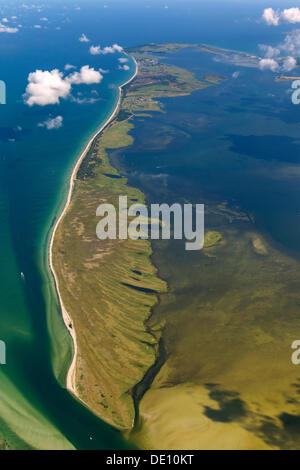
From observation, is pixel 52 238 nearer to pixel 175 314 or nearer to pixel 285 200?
pixel 175 314

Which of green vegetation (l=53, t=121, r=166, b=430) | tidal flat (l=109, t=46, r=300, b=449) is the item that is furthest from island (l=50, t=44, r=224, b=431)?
tidal flat (l=109, t=46, r=300, b=449)

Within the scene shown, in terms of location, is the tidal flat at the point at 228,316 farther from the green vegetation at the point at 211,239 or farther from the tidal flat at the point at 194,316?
the green vegetation at the point at 211,239

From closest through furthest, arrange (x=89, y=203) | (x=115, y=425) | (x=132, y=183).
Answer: (x=115, y=425), (x=89, y=203), (x=132, y=183)

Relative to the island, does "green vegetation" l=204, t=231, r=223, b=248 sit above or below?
above

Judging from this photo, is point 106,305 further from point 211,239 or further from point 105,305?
point 211,239

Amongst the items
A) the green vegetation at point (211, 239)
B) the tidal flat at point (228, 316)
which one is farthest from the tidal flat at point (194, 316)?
the green vegetation at point (211, 239)

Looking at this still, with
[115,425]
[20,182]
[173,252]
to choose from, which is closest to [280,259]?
[173,252]

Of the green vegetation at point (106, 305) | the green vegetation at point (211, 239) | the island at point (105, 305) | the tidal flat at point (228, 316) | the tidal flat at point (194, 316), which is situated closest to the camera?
the tidal flat at point (228, 316)

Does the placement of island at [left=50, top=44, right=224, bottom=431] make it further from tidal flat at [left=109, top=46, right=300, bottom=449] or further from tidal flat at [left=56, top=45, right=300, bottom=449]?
tidal flat at [left=109, top=46, right=300, bottom=449]

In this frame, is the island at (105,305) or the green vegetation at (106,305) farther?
the green vegetation at (106,305)

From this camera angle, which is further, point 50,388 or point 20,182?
point 20,182

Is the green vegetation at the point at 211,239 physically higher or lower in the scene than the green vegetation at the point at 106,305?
higher
